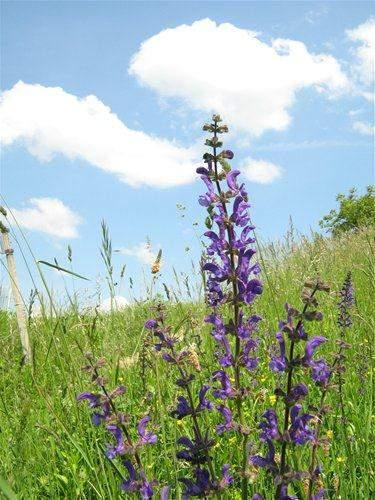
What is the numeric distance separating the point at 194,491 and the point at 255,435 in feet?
4.38

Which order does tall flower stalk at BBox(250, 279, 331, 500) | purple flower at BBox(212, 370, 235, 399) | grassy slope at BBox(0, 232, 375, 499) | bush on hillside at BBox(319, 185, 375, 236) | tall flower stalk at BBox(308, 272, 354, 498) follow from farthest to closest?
bush on hillside at BBox(319, 185, 375, 236) < grassy slope at BBox(0, 232, 375, 499) < tall flower stalk at BBox(308, 272, 354, 498) < purple flower at BBox(212, 370, 235, 399) < tall flower stalk at BBox(250, 279, 331, 500)

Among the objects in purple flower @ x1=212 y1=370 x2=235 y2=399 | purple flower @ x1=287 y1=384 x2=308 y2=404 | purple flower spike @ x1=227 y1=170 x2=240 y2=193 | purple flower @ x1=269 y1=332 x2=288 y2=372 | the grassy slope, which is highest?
purple flower spike @ x1=227 y1=170 x2=240 y2=193

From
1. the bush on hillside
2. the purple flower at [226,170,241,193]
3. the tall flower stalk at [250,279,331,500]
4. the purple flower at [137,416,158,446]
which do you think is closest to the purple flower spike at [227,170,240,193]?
the purple flower at [226,170,241,193]

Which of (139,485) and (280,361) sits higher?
(280,361)

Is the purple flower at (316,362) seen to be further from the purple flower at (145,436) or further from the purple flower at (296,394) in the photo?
the purple flower at (145,436)

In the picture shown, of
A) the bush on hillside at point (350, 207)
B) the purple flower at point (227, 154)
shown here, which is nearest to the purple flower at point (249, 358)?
the purple flower at point (227, 154)

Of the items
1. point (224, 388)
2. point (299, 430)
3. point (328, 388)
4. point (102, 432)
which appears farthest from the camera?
point (102, 432)

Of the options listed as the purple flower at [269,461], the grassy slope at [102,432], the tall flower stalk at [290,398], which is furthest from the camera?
the grassy slope at [102,432]

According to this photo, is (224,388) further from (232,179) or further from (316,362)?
(232,179)

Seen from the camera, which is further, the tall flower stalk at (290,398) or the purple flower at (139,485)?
the purple flower at (139,485)

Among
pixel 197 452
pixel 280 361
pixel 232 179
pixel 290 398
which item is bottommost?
pixel 197 452

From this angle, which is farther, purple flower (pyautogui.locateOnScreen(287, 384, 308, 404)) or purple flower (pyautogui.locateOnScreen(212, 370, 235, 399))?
purple flower (pyautogui.locateOnScreen(212, 370, 235, 399))

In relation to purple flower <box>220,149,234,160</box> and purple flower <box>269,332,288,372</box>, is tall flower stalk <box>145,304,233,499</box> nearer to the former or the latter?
purple flower <box>269,332,288,372</box>

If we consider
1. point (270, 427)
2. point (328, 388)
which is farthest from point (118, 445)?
point (328, 388)
